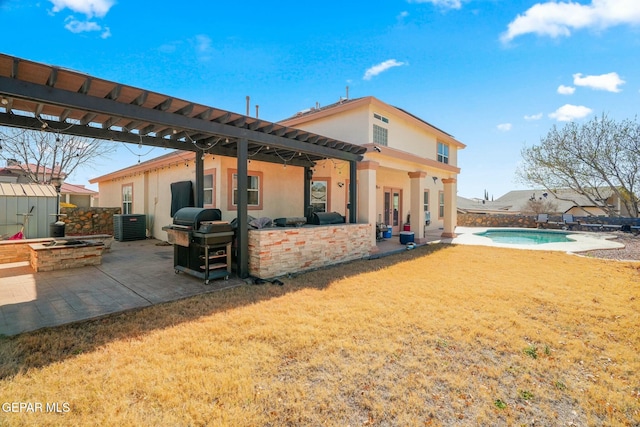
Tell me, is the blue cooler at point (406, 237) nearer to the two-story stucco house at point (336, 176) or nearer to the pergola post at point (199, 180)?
the two-story stucco house at point (336, 176)

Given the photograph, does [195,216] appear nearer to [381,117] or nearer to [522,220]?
[381,117]

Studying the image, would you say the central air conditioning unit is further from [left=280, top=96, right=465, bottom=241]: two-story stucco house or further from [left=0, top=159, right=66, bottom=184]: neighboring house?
[left=0, top=159, right=66, bottom=184]: neighboring house

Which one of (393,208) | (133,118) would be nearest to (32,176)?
(133,118)

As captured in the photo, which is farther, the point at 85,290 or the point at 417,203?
the point at 417,203

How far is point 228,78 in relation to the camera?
436 inches

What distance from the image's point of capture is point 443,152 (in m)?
15.4

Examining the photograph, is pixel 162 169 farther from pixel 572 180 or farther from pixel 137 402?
pixel 572 180

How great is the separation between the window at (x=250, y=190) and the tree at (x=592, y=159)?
2262cm

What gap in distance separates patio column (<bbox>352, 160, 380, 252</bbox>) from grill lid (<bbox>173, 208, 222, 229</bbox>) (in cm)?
466

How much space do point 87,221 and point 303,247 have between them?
1377 centimetres

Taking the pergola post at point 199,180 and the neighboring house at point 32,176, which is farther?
the neighboring house at point 32,176

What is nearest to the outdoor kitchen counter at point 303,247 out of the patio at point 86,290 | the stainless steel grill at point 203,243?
the stainless steel grill at point 203,243

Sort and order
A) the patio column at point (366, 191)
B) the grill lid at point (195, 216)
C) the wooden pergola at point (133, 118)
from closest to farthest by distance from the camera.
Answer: the wooden pergola at point (133, 118), the grill lid at point (195, 216), the patio column at point (366, 191)

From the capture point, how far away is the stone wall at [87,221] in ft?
47.0
